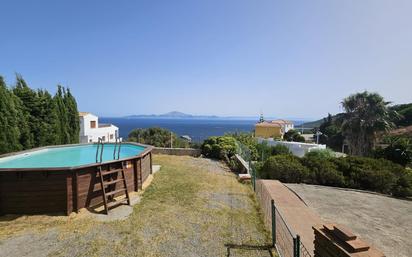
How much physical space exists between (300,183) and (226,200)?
16.5 feet

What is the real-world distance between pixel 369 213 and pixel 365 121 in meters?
18.9

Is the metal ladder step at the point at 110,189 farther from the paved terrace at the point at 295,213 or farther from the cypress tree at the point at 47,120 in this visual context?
→ the cypress tree at the point at 47,120

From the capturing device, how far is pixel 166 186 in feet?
29.5

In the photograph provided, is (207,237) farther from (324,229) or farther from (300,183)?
(300,183)

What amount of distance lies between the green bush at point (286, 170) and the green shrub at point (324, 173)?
391mm

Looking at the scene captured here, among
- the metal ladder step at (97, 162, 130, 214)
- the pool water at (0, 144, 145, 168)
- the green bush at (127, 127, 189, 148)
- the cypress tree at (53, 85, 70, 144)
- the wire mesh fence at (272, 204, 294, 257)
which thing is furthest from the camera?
the green bush at (127, 127, 189, 148)

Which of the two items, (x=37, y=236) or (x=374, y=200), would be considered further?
(x=374, y=200)

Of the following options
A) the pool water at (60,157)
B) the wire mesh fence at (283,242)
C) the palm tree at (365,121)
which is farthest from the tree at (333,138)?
the wire mesh fence at (283,242)

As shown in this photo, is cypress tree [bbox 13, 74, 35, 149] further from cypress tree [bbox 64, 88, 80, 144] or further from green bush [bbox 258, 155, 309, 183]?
green bush [bbox 258, 155, 309, 183]

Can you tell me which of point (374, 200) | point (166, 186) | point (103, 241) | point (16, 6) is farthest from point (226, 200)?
point (16, 6)

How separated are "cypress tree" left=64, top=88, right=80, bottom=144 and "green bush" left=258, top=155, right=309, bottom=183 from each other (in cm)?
→ 1265

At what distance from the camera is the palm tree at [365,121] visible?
904 inches

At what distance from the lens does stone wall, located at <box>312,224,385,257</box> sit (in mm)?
2557

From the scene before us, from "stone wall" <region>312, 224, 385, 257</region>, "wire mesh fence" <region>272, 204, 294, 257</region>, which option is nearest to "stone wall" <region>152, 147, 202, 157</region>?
"wire mesh fence" <region>272, 204, 294, 257</region>
